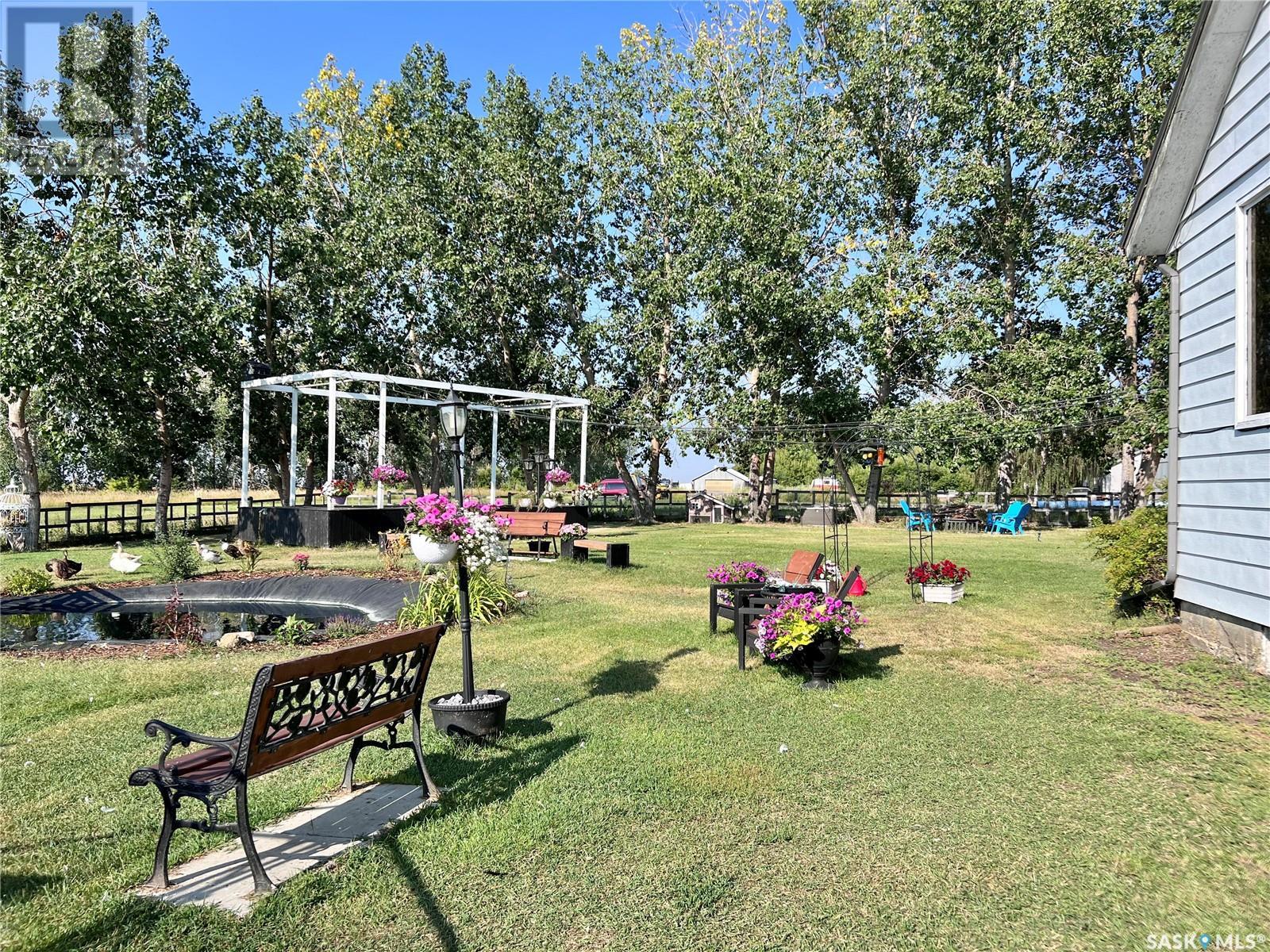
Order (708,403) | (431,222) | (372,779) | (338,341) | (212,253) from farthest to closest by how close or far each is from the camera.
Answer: (708,403) < (431,222) < (338,341) < (212,253) < (372,779)

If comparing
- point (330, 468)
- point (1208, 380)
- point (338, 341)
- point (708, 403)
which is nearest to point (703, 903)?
point (1208, 380)

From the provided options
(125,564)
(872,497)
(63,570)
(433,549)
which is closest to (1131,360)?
(872,497)

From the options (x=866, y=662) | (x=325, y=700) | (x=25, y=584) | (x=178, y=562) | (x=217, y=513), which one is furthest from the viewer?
(x=217, y=513)

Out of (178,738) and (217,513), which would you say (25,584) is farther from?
(217,513)

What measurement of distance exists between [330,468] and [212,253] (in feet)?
28.6

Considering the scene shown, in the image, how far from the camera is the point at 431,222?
26578 mm

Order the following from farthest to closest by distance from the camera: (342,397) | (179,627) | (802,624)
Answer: (342,397)
(179,627)
(802,624)

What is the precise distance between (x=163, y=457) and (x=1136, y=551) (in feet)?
72.4

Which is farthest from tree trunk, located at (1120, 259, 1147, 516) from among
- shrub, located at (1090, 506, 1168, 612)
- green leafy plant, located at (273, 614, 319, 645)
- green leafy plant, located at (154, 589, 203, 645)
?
green leafy plant, located at (154, 589, 203, 645)

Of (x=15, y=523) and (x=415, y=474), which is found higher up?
(x=415, y=474)

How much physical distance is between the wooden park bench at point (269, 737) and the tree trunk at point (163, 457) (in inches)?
772

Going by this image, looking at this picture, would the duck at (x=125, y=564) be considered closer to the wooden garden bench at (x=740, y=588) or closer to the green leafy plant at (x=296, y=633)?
the green leafy plant at (x=296, y=633)

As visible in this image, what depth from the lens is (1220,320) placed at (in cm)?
674

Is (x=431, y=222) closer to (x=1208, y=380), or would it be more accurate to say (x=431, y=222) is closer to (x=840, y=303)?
(x=840, y=303)
